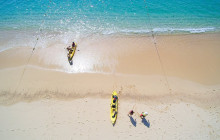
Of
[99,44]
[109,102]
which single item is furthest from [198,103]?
[99,44]

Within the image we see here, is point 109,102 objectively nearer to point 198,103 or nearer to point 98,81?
point 98,81

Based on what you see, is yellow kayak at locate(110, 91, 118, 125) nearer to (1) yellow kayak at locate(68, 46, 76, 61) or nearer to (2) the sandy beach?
(2) the sandy beach

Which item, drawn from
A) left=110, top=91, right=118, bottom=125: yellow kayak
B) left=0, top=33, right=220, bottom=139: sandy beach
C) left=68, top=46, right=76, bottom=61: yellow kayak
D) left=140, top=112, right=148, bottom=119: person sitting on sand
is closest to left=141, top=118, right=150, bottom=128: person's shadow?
left=0, top=33, right=220, bottom=139: sandy beach

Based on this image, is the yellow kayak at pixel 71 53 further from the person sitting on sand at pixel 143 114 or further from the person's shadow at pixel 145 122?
the person's shadow at pixel 145 122

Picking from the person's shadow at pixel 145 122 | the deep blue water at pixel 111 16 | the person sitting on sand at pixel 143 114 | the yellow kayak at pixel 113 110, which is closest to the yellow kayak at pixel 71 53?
the deep blue water at pixel 111 16

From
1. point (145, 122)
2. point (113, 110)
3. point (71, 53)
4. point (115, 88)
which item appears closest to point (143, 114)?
point (145, 122)

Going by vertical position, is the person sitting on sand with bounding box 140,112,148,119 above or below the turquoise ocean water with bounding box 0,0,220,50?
below

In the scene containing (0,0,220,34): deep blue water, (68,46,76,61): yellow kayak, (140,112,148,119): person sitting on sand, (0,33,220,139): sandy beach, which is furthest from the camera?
(0,0,220,34): deep blue water

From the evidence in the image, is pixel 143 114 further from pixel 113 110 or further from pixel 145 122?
pixel 113 110
